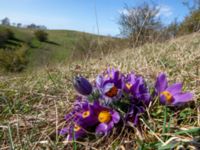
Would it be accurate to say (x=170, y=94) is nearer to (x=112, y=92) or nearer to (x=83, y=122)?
(x=112, y=92)

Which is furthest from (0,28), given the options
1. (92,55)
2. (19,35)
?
(92,55)

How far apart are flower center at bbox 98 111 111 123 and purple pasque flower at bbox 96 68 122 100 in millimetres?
55

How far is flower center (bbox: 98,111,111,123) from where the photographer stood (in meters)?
1.10

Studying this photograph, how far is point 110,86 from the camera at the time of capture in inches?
44.8

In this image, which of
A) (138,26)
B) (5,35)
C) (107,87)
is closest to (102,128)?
(107,87)

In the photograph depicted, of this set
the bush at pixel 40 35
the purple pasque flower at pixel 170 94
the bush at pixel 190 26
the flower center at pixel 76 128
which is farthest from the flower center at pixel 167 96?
the bush at pixel 40 35

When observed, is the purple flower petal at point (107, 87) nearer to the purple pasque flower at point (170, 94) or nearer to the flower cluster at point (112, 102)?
the flower cluster at point (112, 102)

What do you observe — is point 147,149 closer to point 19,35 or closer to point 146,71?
point 146,71

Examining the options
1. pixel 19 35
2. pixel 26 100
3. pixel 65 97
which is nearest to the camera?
pixel 65 97

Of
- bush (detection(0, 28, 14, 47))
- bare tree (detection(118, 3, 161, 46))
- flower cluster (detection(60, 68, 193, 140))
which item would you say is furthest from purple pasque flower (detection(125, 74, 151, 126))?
bush (detection(0, 28, 14, 47))

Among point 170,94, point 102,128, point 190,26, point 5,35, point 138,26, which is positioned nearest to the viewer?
point 102,128

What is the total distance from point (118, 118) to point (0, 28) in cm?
5049

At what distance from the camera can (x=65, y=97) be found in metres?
1.51

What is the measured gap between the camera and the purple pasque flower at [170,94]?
3.80 feet
